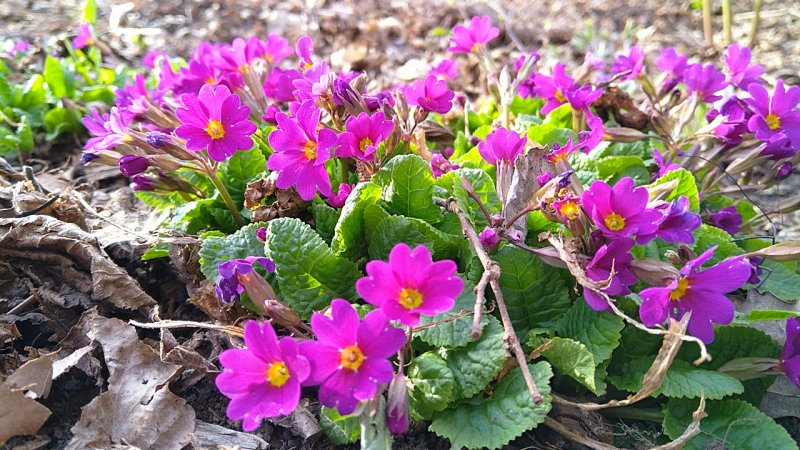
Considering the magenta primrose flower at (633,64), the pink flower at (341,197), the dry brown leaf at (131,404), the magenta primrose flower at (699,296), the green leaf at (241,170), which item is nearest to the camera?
the magenta primrose flower at (699,296)

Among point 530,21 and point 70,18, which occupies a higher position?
point 70,18

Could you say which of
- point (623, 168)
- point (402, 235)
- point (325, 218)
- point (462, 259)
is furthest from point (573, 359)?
point (623, 168)

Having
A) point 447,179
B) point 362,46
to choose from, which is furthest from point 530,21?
point 447,179

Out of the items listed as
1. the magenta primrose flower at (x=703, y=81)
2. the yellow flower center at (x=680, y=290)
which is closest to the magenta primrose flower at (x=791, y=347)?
the yellow flower center at (x=680, y=290)

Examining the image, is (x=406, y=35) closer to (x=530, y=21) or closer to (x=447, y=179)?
(x=530, y=21)

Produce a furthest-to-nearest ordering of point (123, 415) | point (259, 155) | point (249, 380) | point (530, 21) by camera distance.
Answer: point (530, 21)
point (259, 155)
point (123, 415)
point (249, 380)

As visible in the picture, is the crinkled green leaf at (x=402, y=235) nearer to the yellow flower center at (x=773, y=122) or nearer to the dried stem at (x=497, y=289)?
the dried stem at (x=497, y=289)

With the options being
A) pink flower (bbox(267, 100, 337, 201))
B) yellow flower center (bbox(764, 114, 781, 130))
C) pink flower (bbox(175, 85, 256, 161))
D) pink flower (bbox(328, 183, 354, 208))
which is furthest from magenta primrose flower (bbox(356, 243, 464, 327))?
yellow flower center (bbox(764, 114, 781, 130))

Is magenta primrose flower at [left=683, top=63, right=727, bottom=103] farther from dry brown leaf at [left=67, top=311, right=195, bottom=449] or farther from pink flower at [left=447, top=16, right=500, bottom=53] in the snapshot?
dry brown leaf at [left=67, top=311, right=195, bottom=449]
